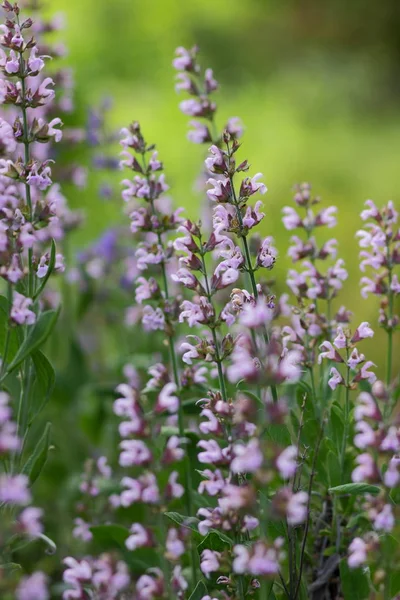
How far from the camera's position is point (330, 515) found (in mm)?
1180

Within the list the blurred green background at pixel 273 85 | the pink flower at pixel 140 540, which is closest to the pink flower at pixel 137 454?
the pink flower at pixel 140 540

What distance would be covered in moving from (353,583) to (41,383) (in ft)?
1.53

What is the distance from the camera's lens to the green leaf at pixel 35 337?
96 cm

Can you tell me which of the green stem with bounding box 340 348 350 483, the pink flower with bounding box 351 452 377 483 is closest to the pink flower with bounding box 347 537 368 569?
the pink flower with bounding box 351 452 377 483

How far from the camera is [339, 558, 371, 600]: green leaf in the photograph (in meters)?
1.01

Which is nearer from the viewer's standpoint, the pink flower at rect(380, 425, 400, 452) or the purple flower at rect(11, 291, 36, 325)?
the pink flower at rect(380, 425, 400, 452)

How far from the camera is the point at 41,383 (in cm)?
111

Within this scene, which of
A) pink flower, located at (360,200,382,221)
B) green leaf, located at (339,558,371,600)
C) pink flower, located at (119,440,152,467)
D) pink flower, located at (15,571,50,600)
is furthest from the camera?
pink flower, located at (360,200,382,221)

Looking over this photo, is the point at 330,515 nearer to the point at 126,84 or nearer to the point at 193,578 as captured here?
the point at 193,578

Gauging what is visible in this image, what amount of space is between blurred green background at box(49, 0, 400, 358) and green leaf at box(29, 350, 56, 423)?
2216 mm

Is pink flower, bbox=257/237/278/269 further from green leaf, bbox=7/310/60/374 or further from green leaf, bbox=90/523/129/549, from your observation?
green leaf, bbox=90/523/129/549

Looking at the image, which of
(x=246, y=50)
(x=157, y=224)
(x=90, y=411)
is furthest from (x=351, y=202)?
(x=157, y=224)

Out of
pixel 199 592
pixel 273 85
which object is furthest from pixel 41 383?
pixel 273 85

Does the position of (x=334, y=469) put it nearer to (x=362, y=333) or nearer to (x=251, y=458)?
(x=362, y=333)
